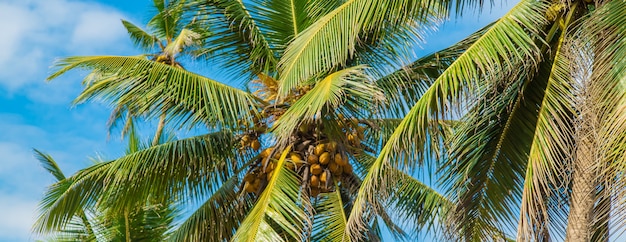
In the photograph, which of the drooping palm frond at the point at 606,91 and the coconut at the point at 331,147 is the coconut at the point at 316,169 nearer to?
the coconut at the point at 331,147

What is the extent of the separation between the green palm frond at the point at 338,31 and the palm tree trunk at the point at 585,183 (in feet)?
6.47

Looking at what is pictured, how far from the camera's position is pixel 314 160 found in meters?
11.5

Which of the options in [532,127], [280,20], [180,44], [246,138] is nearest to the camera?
[532,127]

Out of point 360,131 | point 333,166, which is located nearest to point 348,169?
point 333,166

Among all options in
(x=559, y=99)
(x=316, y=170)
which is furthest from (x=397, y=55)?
(x=559, y=99)

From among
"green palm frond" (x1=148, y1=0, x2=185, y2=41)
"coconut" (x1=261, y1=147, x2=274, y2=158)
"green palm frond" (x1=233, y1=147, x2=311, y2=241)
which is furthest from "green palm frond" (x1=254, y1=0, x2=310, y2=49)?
"green palm frond" (x1=148, y1=0, x2=185, y2=41)

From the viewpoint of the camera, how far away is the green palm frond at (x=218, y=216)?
11953 millimetres

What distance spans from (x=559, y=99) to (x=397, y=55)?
3.34 m

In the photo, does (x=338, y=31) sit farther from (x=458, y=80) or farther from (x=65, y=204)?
(x=65, y=204)

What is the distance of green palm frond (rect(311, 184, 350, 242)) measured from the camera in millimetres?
11711

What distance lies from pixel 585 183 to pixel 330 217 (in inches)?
165

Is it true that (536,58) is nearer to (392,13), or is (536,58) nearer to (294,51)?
(392,13)

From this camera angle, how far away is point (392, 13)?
9.45 meters

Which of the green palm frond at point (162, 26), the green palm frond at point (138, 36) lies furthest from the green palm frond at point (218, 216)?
the green palm frond at point (138, 36)
